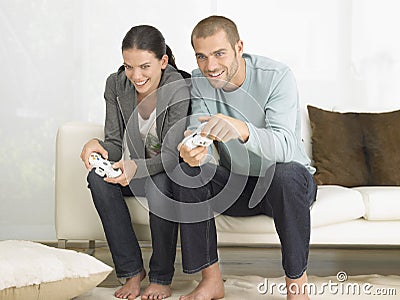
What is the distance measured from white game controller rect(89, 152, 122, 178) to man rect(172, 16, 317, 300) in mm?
232

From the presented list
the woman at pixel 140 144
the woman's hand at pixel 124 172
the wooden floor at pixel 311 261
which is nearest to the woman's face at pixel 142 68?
the woman at pixel 140 144

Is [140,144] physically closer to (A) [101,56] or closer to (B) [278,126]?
(B) [278,126]

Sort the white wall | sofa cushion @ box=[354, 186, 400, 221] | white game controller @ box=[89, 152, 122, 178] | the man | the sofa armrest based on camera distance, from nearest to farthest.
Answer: the man < white game controller @ box=[89, 152, 122, 178] < sofa cushion @ box=[354, 186, 400, 221] < the sofa armrest < the white wall

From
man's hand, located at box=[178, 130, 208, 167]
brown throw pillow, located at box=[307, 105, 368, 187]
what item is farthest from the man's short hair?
brown throw pillow, located at box=[307, 105, 368, 187]

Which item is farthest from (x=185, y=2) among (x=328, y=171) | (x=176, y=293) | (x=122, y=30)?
(x=176, y=293)

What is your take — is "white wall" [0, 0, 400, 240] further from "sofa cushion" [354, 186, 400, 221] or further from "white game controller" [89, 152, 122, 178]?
"white game controller" [89, 152, 122, 178]

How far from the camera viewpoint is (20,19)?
167 inches

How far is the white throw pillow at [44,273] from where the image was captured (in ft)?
7.83

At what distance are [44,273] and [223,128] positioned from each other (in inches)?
28.4

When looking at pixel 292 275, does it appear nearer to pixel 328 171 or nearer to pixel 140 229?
pixel 140 229

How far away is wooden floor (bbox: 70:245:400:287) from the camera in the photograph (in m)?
3.36

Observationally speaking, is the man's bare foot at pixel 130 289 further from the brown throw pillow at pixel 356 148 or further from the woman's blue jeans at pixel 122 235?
the brown throw pillow at pixel 356 148

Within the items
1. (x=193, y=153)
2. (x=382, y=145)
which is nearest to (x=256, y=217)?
(x=193, y=153)

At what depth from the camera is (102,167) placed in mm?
2754
